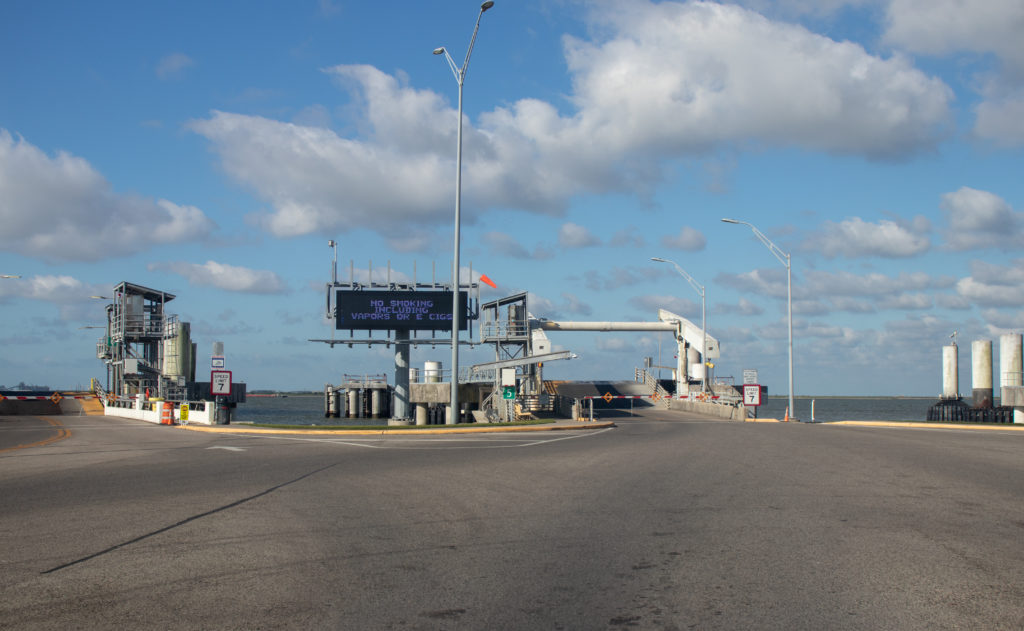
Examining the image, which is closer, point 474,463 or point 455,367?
point 474,463

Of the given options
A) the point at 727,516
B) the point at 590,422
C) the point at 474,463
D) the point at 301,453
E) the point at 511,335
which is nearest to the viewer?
the point at 727,516

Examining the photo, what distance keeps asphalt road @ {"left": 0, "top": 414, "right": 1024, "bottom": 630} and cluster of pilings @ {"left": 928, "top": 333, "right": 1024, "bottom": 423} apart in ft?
108

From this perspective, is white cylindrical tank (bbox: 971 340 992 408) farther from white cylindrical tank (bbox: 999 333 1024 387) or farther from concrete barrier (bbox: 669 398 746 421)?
concrete barrier (bbox: 669 398 746 421)

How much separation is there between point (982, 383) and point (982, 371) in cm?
69

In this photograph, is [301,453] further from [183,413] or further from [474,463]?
[183,413]

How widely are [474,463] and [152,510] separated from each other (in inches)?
281

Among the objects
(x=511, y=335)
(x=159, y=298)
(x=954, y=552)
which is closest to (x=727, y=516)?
(x=954, y=552)

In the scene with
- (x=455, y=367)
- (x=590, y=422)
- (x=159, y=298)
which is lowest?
(x=590, y=422)

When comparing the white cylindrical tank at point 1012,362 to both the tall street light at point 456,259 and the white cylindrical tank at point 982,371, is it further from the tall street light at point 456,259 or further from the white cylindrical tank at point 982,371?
the tall street light at point 456,259

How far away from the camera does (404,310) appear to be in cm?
4959

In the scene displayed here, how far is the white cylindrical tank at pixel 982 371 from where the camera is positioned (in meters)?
46.2

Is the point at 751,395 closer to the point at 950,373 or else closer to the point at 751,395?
the point at 751,395

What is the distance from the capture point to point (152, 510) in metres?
10.1

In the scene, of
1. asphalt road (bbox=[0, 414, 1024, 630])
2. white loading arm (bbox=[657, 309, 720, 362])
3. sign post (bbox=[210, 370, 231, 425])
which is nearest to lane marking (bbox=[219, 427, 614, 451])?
sign post (bbox=[210, 370, 231, 425])
